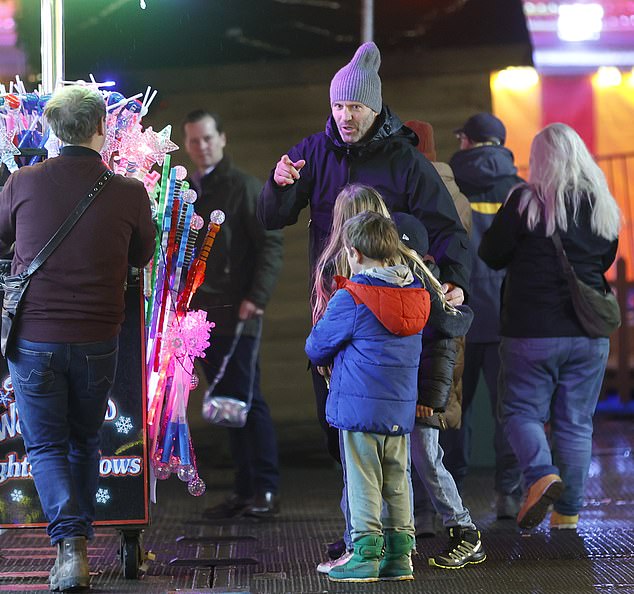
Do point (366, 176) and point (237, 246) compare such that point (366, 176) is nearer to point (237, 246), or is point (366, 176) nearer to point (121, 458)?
point (121, 458)

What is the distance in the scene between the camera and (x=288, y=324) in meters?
6.86

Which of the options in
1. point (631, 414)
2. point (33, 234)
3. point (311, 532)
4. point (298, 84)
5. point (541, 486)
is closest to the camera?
point (33, 234)

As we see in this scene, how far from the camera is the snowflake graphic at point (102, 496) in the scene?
14.0 feet

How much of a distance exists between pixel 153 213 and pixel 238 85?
8.28 ft

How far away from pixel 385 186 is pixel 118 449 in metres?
1.35

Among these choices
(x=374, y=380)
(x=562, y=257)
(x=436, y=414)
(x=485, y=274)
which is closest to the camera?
(x=374, y=380)

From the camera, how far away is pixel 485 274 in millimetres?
5781

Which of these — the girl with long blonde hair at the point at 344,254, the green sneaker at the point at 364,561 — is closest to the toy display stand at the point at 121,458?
the girl with long blonde hair at the point at 344,254

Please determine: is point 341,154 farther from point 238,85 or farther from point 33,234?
point 238,85

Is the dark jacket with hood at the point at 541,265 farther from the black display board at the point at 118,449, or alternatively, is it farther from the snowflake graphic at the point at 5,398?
the snowflake graphic at the point at 5,398

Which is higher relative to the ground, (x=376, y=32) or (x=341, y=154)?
(x=376, y=32)

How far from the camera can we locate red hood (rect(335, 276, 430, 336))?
3.98 m

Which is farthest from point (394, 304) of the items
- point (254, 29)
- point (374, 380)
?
point (254, 29)

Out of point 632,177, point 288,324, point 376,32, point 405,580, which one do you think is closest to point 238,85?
point 376,32
